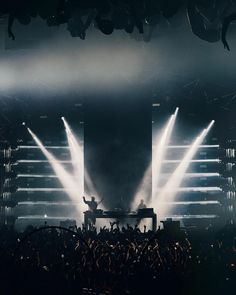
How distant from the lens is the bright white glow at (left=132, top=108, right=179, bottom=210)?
664 inches

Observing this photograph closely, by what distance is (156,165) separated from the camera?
21750 mm

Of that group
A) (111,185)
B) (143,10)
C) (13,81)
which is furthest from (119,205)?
(143,10)

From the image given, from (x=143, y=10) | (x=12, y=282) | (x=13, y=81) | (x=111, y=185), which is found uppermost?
(x=13, y=81)

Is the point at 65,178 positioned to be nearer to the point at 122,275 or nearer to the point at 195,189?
the point at 195,189

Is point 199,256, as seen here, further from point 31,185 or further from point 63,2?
point 31,185

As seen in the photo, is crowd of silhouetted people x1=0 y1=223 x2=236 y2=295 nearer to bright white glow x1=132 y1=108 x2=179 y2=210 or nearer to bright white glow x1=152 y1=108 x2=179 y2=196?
bright white glow x1=132 y1=108 x2=179 y2=210

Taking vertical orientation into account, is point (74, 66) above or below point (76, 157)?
above

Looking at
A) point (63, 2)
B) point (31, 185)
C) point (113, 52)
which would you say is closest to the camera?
point (63, 2)

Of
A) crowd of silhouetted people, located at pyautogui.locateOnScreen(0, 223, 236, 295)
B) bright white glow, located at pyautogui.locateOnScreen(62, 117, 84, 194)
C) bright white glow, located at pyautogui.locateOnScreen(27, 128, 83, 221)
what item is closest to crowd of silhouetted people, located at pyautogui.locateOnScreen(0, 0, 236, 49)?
crowd of silhouetted people, located at pyautogui.locateOnScreen(0, 223, 236, 295)

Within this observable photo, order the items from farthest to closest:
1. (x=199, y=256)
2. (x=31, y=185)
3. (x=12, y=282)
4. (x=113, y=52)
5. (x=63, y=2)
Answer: (x=31, y=185) → (x=113, y=52) → (x=63, y=2) → (x=199, y=256) → (x=12, y=282)

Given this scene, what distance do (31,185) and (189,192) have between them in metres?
7.21

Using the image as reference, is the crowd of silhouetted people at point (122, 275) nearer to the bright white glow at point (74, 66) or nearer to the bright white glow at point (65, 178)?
the bright white glow at point (74, 66)

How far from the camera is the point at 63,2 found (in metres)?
4.23

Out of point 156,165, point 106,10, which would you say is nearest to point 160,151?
point 156,165
